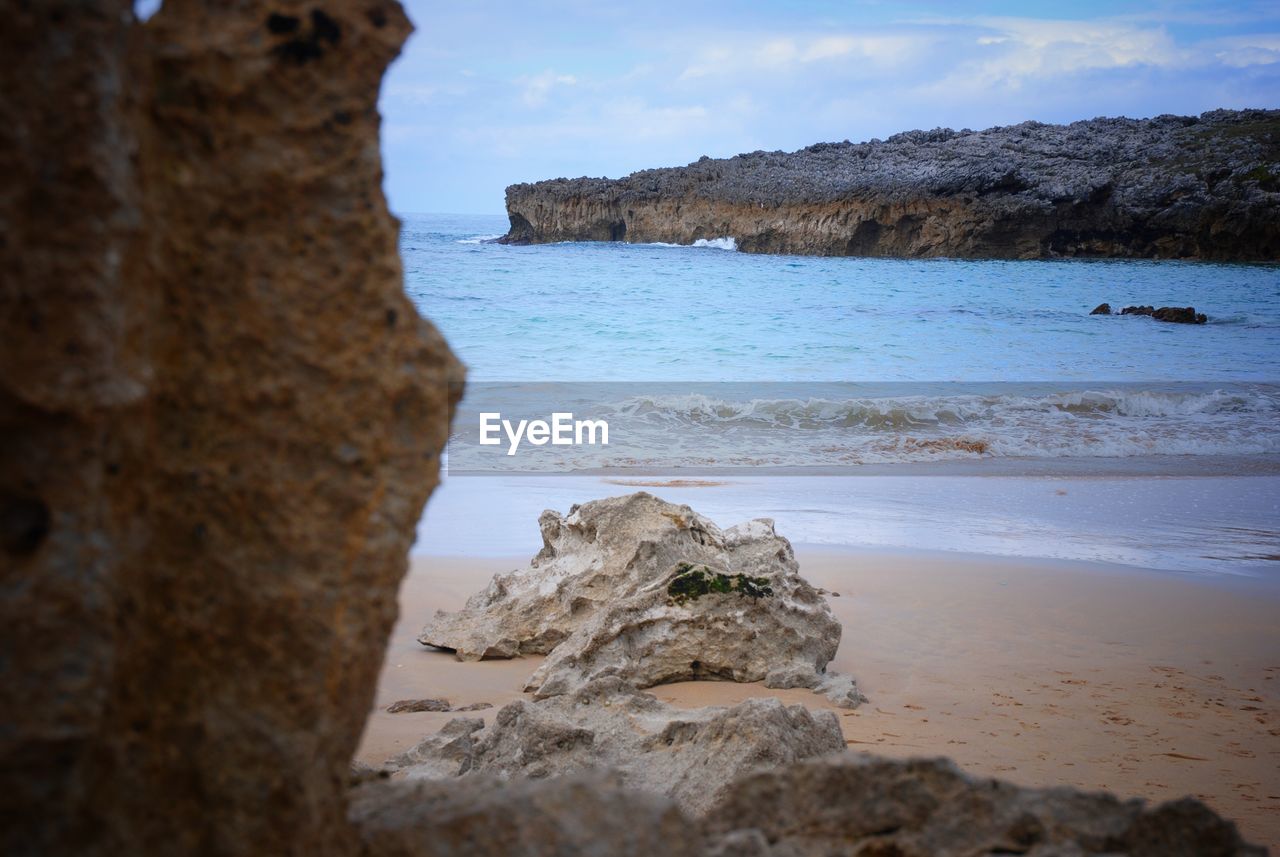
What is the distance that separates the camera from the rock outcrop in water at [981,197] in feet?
134

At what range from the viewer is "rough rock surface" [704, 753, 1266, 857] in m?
1.87

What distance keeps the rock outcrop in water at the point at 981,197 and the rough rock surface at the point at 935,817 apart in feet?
142

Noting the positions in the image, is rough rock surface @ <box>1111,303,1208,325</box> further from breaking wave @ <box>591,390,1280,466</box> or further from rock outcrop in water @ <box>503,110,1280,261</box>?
rock outcrop in water @ <box>503,110,1280,261</box>

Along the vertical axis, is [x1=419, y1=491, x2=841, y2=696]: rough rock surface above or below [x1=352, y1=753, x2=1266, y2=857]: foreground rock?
below

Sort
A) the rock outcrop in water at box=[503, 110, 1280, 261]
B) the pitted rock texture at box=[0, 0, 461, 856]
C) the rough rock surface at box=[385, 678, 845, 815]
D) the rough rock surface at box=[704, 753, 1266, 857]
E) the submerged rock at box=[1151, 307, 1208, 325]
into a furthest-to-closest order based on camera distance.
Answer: the rock outcrop in water at box=[503, 110, 1280, 261] < the submerged rock at box=[1151, 307, 1208, 325] < the rough rock surface at box=[385, 678, 845, 815] < the rough rock surface at box=[704, 753, 1266, 857] < the pitted rock texture at box=[0, 0, 461, 856]

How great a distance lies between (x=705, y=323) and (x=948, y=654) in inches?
676

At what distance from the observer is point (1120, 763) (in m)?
3.60

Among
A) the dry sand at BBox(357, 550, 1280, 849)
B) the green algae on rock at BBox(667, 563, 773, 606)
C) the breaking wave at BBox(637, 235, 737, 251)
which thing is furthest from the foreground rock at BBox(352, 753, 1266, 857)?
the breaking wave at BBox(637, 235, 737, 251)

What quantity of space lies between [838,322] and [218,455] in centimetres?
2208

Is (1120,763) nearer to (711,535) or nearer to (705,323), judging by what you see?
(711,535)

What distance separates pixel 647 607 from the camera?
4.27 metres

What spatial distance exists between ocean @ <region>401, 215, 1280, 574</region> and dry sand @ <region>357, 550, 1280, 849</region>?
739 millimetres

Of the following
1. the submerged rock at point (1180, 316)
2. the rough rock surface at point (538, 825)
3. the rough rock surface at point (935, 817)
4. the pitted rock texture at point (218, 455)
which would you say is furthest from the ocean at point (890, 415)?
the pitted rock texture at point (218, 455)

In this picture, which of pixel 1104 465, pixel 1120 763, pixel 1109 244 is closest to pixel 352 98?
pixel 1120 763
